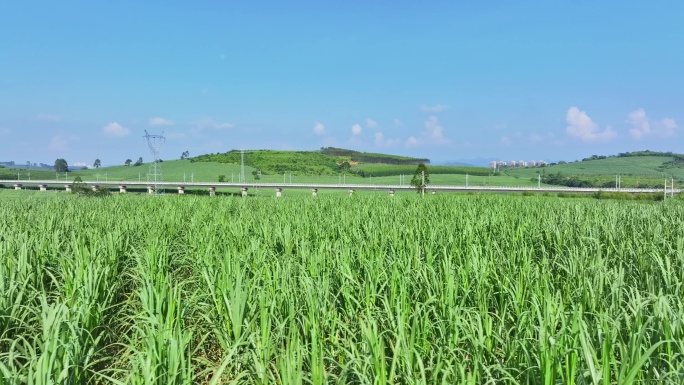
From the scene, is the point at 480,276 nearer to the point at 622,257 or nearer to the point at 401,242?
the point at 401,242

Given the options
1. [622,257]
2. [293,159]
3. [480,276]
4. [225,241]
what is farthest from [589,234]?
[293,159]

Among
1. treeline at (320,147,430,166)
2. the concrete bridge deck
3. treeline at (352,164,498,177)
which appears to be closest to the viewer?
the concrete bridge deck

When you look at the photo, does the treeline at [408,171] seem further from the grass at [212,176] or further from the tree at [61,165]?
the tree at [61,165]

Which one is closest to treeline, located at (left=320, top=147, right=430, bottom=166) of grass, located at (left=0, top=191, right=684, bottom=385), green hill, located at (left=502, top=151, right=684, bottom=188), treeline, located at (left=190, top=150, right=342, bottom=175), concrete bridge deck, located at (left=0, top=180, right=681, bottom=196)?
treeline, located at (left=190, top=150, right=342, bottom=175)

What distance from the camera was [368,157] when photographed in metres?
119

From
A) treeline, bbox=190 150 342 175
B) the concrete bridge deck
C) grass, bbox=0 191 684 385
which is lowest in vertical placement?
the concrete bridge deck

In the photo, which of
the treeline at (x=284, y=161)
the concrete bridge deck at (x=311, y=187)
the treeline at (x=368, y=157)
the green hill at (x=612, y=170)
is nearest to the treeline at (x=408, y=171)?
the green hill at (x=612, y=170)

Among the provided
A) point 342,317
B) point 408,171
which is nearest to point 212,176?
point 408,171

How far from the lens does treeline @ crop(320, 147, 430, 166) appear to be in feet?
383

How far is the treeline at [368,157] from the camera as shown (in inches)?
4594

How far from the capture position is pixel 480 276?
360 centimetres

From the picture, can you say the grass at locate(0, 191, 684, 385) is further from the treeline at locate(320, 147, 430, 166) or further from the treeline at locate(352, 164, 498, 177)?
the treeline at locate(320, 147, 430, 166)

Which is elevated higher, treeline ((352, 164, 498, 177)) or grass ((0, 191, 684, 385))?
treeline ((352, 164, 498, 177))

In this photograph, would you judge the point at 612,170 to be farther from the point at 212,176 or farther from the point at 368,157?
the point at 212,176
